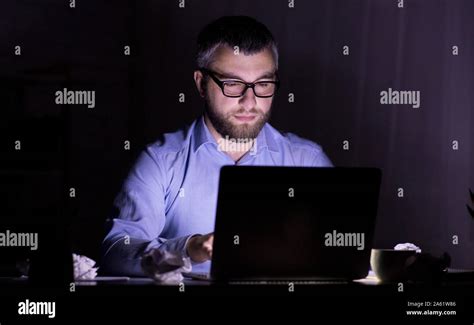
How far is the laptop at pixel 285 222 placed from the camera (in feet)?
6.21

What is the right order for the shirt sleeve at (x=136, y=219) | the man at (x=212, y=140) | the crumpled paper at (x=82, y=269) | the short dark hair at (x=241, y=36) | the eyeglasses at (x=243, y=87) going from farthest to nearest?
the short dark hair at (x=241, y=36)
the man at (x=212, y=140)
the eyeglasses at (x=243, y=87)
the shirt sleeve at (x=136, y=219)
the crumpled paper at (x=82, y=269)

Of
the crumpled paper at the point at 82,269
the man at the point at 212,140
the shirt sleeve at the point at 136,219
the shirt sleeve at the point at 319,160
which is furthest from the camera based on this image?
the shirt sleeve at the point at 319,160

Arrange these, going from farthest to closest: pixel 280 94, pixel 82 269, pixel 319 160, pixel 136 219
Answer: pixel 280 94
pixel 319 160
pixel 136 219
pixel 82 269

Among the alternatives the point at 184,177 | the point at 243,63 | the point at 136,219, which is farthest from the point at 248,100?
the point at 136,219

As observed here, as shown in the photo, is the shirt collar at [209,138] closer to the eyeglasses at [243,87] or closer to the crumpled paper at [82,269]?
the eyeglasses at [243,87]

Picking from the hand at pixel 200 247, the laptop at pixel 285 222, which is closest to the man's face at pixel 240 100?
the hand at pixel 200 247

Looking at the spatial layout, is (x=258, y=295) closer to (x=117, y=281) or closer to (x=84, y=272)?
(x=117, y=281)

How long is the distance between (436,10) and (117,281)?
265cm

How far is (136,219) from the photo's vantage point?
284 centimetres

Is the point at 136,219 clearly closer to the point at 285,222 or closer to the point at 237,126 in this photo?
the point at 237,126

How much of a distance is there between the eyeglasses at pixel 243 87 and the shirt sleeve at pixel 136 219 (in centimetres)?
36

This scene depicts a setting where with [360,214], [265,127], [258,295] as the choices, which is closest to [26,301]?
[258,295]

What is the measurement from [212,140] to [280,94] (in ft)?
2.68


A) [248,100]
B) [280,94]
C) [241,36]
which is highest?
[241,36]
